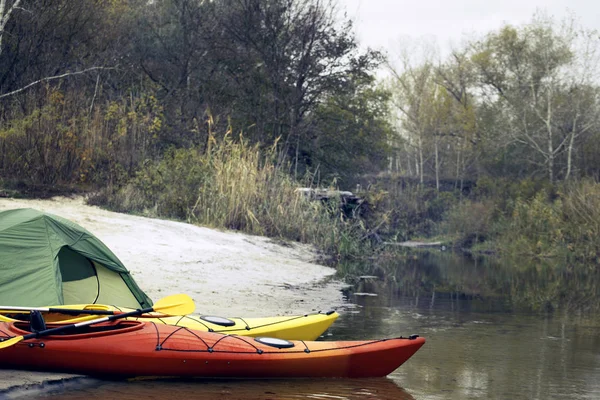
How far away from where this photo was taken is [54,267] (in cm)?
734

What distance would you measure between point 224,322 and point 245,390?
0.78 meters

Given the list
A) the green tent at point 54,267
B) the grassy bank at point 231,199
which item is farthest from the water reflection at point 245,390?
the grassy bank at point 231,199

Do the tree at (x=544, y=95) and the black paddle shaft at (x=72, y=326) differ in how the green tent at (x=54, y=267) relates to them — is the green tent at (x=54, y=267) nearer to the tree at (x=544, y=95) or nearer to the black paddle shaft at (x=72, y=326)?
the black paddle shaft at (x=72, y=326)

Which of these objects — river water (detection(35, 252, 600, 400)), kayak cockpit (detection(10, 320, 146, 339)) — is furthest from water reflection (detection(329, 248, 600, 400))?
kayak cockpit (detection(10, 320, 146, 339))

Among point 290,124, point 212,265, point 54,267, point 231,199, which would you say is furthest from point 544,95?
point 54,267

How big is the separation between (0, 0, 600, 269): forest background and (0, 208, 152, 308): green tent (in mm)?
7348

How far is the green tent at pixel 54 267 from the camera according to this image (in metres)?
7.14

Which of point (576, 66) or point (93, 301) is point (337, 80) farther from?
point (93, 301)

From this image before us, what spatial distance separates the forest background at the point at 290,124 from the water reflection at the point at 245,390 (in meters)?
9.56

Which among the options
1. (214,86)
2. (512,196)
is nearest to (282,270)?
(214,86)

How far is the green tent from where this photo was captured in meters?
7.14

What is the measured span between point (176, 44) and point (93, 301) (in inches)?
760

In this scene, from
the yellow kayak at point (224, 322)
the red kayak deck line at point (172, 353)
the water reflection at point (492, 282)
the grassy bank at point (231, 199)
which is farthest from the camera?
the grassy bank at point (231, 199)

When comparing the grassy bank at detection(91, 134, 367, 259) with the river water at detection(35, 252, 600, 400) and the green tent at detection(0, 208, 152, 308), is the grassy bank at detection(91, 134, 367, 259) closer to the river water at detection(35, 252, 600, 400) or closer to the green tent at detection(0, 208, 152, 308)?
the river water at detection(35, 252, 600, 400)
